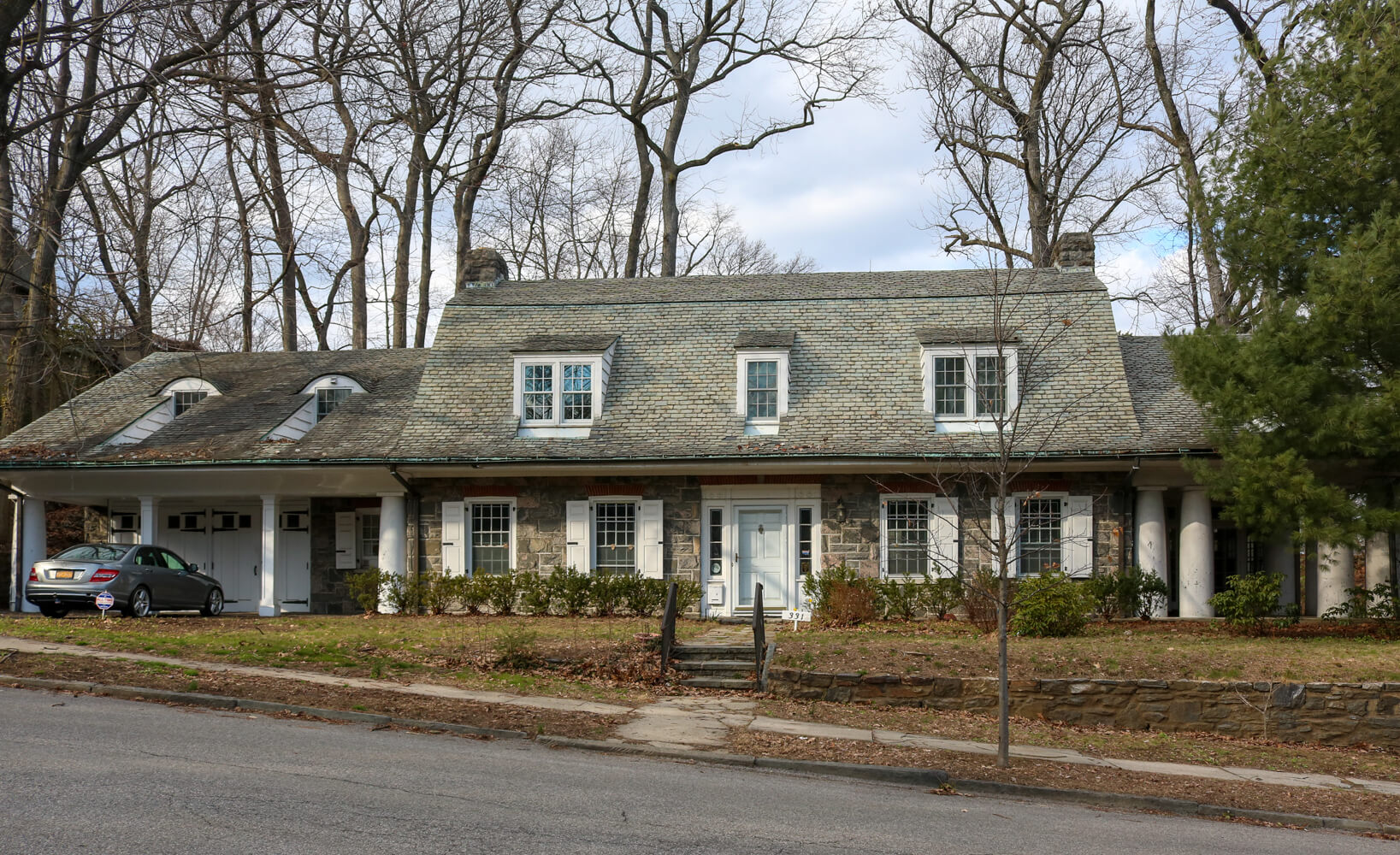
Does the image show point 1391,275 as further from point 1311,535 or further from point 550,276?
point 550,276

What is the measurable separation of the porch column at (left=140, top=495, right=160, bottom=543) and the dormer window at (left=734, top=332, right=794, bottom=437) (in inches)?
440

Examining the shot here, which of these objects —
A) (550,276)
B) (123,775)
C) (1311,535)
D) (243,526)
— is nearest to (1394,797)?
(1311,535)

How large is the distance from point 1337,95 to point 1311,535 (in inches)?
238

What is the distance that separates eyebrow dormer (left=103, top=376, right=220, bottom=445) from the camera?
21.5 metres

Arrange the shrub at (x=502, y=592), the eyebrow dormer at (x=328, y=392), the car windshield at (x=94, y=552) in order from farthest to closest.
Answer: the eyebrow dormer at (x=328, y=392) < the shrub at (x=502, y=592) < the car windshield at (x=94, y=552)

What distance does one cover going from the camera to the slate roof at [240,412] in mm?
20547

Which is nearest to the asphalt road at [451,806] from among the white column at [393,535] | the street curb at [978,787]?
the street curb at [978,787]

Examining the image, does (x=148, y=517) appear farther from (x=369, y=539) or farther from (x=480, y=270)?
(x=480, y=270)

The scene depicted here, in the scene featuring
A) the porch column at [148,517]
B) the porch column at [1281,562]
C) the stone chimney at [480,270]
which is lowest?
the porch column at [1281,562]

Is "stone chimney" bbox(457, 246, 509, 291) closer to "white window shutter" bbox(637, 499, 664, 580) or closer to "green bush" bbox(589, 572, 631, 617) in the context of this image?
"white window shutter" bbox(637, 499, 664, 580)

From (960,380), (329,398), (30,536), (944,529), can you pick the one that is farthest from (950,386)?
(30,536)

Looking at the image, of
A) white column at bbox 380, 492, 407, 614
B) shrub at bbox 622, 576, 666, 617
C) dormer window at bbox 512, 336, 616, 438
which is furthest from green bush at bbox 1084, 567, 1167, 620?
white column at bbox 380, 492, 407, 614

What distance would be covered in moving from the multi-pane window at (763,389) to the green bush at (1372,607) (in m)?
9.29

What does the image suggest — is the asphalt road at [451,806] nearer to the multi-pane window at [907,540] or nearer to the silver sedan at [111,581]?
the silver sedan at [111,581]
